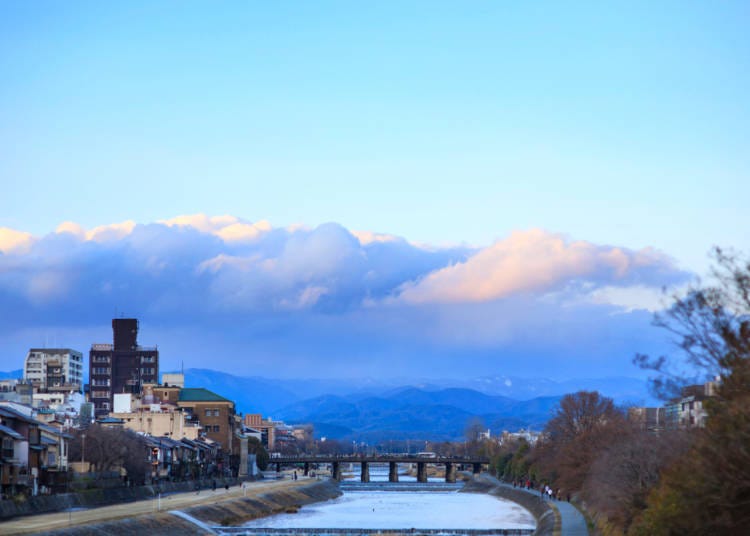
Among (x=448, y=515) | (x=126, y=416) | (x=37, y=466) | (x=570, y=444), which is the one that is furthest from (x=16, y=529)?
(x=126, y=416)

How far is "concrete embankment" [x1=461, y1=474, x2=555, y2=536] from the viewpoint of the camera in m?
65.1

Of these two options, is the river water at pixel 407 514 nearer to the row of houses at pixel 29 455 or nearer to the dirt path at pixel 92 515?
the dirt path at pixel 92 515

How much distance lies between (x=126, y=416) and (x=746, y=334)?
11346 centimetres

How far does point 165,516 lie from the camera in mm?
68688

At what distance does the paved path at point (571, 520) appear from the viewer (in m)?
56.8

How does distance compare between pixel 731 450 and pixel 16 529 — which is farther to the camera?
pixel 16 529

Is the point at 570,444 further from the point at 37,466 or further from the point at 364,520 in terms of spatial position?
the point at 37,466

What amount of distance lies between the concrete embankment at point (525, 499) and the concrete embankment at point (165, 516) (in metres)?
22.2

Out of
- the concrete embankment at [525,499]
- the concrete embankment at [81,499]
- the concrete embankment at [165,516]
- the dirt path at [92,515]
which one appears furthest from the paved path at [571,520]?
the concrete embankment at [81,499]

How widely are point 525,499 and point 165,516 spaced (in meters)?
47.4

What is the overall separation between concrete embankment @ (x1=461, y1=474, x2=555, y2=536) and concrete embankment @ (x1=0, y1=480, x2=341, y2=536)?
22164mm

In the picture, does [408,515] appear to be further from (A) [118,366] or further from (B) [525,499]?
(A) [118,366]

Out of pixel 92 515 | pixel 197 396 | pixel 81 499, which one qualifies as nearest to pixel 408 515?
pixel 81 499

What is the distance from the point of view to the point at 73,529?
176 feet
